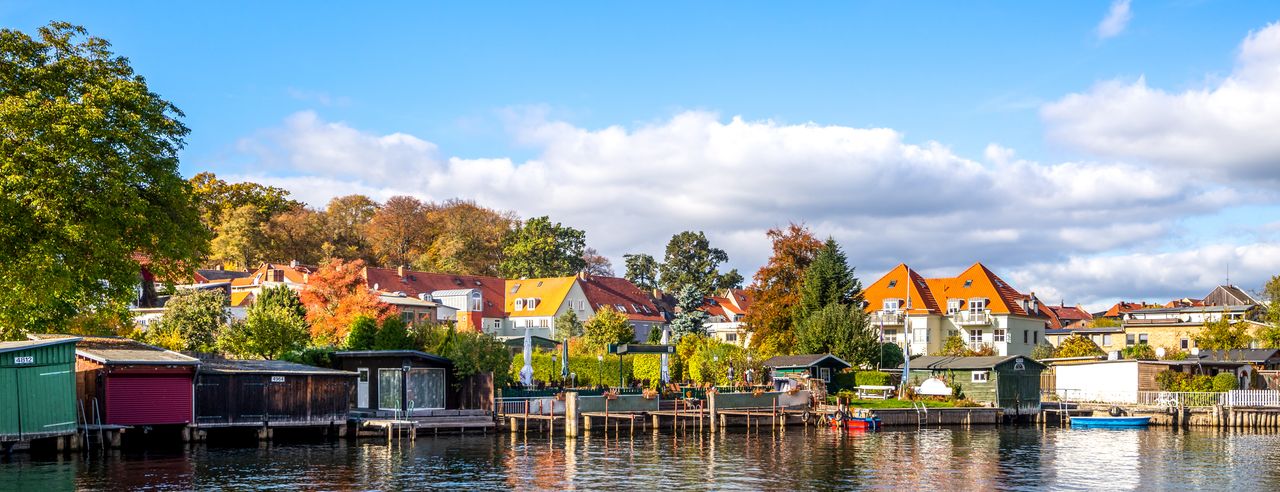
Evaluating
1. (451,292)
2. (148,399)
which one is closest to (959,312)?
(451,292)

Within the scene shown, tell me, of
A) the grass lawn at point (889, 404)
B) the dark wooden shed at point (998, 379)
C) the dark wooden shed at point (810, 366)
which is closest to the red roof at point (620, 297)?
the dark wooden shed at point (810, 366)

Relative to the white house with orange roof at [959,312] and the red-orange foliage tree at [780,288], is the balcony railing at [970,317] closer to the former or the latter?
the white house with orange roof at [959,312]

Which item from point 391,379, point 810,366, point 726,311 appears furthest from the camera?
point 726,311

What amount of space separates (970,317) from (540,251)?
46.7m

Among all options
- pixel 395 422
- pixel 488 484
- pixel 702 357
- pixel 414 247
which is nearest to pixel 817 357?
pixel 702 357

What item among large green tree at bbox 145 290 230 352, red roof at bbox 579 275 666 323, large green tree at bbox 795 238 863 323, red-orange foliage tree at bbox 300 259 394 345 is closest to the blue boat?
large green tree at bbox 795 238 863 323

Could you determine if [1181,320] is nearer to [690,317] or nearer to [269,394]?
[690,317]

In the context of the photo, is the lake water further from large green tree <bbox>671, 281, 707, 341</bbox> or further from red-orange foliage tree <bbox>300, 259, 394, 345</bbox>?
large green tree <bbox>671, 281, 707, 341</bbox>

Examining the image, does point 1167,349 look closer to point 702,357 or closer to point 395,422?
point 702,357

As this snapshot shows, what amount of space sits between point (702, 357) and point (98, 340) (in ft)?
116

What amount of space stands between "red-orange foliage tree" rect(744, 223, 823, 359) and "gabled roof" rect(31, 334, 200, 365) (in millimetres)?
47984

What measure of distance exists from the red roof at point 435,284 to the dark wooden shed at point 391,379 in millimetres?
48514

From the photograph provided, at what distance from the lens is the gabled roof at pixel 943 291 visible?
4136 inches

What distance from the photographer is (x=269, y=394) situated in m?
51.2
